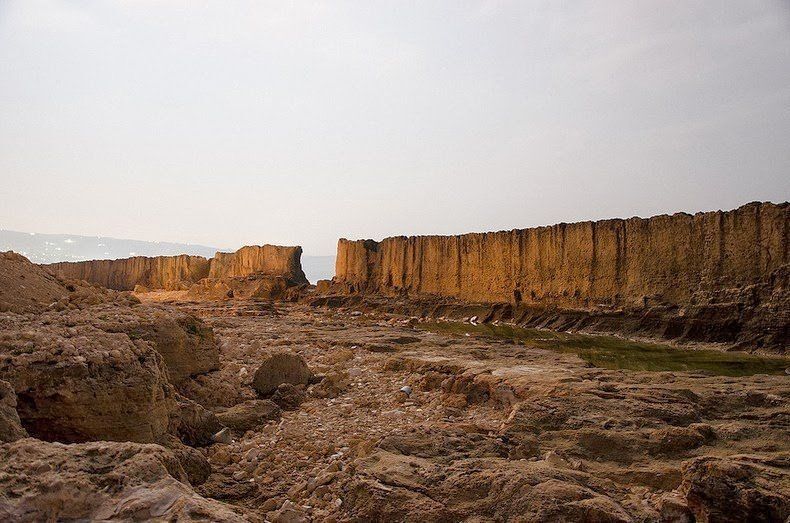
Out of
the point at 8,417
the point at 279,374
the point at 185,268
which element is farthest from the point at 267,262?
the point at 8,417

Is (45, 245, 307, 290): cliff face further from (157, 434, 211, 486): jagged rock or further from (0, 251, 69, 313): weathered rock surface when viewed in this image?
(157, 434, 211, 486): jagged rock

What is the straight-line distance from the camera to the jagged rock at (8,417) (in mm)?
2480

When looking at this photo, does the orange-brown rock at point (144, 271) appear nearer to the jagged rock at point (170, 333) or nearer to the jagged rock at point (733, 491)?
the jagged rock at point (170, 333)

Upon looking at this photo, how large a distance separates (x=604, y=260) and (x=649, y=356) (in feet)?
20.9

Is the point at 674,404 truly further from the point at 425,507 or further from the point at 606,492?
the point at 425,507

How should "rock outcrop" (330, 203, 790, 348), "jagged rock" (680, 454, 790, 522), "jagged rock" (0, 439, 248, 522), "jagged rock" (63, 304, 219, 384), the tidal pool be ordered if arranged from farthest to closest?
"rock outcrop" (330, 203, 790, 348) < the tidal pool < "jagged rock" (63, 304, 219, 384) < "jagged rock" (680, 454, 790, 522) < "jagged rock" (0, 439, 248, 522)

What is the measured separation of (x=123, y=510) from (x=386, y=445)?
1903mm

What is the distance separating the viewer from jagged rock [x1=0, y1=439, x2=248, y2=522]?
A: 6.22ft

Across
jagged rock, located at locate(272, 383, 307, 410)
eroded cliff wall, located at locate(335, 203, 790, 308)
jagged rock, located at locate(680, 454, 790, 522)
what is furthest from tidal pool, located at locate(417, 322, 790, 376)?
jagged rock, located at locate(680, 454, 790, 522)

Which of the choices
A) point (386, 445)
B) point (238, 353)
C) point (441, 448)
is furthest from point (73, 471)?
point (238, 353)

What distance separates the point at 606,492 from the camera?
2861 millimetres

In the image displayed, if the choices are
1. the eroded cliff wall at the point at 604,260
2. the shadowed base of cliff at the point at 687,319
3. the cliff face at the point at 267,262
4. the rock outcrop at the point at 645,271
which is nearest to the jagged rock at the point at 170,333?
the shadowed base of cliff at the point at 687,319

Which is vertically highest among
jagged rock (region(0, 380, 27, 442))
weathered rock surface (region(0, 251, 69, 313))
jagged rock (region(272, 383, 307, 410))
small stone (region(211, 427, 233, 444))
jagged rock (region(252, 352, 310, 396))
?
weathered rock surface (region(0, 251, 69, 313))

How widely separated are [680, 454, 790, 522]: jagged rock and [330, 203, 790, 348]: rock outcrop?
11.3 meters
